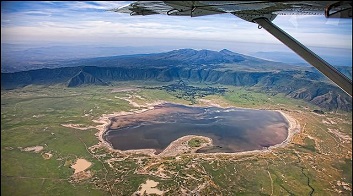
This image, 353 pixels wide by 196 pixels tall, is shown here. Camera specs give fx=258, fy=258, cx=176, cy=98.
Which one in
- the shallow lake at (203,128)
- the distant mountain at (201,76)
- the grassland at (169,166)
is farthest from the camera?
the distant mountain at (201,76)

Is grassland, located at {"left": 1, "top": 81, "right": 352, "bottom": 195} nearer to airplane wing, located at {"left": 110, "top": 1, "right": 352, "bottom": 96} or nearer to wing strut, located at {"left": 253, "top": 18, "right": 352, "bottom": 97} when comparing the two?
airplane wing, located at {"left": 110, "top": 1, "right": 352, "bottom": 96}

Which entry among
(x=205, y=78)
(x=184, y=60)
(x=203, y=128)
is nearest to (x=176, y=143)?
(x=203, y=128)

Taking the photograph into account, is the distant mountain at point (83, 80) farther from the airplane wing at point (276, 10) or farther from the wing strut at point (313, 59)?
the wing strut at point (313, 59)

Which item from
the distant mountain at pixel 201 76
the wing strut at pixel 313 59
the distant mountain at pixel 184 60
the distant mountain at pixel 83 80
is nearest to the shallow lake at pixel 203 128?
the distant mountain at pixel 201 76

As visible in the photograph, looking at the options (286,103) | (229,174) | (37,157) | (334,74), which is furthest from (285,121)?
(334,74)

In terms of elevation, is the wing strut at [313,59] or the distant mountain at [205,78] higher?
the wing strut at [313,59]

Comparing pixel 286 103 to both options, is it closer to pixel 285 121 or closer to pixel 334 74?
pixel 285 121
